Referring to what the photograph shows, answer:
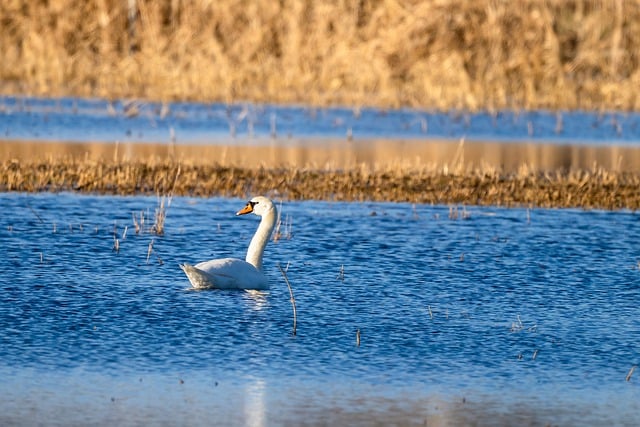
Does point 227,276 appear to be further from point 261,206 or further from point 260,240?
point 261,206


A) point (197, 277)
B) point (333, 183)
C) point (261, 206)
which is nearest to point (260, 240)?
point (261, 206)

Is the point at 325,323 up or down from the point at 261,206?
down

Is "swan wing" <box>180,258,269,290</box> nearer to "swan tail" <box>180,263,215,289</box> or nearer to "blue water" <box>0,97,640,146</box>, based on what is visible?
"swan tail" <box>180,263,215,289</box>

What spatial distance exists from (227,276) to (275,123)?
61.7 ft

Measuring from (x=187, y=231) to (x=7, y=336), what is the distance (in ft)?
19.4

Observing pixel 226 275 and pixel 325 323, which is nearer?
pixel 325 323

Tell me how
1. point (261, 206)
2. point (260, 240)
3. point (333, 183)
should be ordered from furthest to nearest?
point (333, 183) → point (261, 206) → point (260, 240)

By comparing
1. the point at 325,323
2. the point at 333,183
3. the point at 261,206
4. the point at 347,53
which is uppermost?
the point at 347,53

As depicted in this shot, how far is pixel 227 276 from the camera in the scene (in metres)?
12.6

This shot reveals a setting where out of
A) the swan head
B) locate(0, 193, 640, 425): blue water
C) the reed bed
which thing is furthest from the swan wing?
the reed bed

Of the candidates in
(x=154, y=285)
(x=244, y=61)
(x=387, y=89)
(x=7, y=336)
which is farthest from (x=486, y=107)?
(x=7, y=336)

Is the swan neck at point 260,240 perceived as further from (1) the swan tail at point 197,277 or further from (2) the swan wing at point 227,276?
(1) the swan tail at point 197,277

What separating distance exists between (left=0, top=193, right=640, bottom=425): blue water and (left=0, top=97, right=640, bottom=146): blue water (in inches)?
427

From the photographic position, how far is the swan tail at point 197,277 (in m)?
12.3
